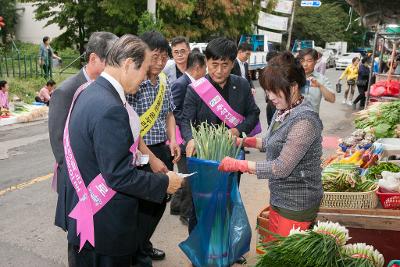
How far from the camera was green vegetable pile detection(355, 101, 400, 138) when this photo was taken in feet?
16.6

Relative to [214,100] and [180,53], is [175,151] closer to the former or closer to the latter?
[214,100]

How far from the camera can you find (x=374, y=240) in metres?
2.89

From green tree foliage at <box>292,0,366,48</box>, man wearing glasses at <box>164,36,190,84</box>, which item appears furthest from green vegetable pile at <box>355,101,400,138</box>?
green tree foliage at <box>292,0,366,48</box>

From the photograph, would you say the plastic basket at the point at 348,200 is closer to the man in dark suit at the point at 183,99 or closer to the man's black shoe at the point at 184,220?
the man in dark suit at the point at 183,99

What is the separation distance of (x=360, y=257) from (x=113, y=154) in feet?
4.31

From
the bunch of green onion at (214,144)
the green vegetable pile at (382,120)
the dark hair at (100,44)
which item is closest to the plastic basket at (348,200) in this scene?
the bunch of green onion at (214,144)

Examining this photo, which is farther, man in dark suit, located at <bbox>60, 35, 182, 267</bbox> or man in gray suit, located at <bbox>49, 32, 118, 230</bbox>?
man in gray suit, located at <bbox>49, 32, 118, 230</bbox>

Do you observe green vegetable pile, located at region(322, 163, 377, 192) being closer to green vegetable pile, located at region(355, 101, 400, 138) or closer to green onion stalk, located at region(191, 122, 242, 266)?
green onion stalk, located at region(191, 122, 242, 266)

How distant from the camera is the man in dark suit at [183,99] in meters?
3.81

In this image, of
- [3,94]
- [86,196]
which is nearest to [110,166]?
[86,196]

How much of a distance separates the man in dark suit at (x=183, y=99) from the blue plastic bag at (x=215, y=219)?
74 centimetres

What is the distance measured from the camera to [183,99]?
3893 mm

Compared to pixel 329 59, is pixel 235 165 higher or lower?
higher

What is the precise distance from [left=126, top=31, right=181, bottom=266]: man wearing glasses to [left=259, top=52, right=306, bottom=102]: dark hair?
1.07 metres
